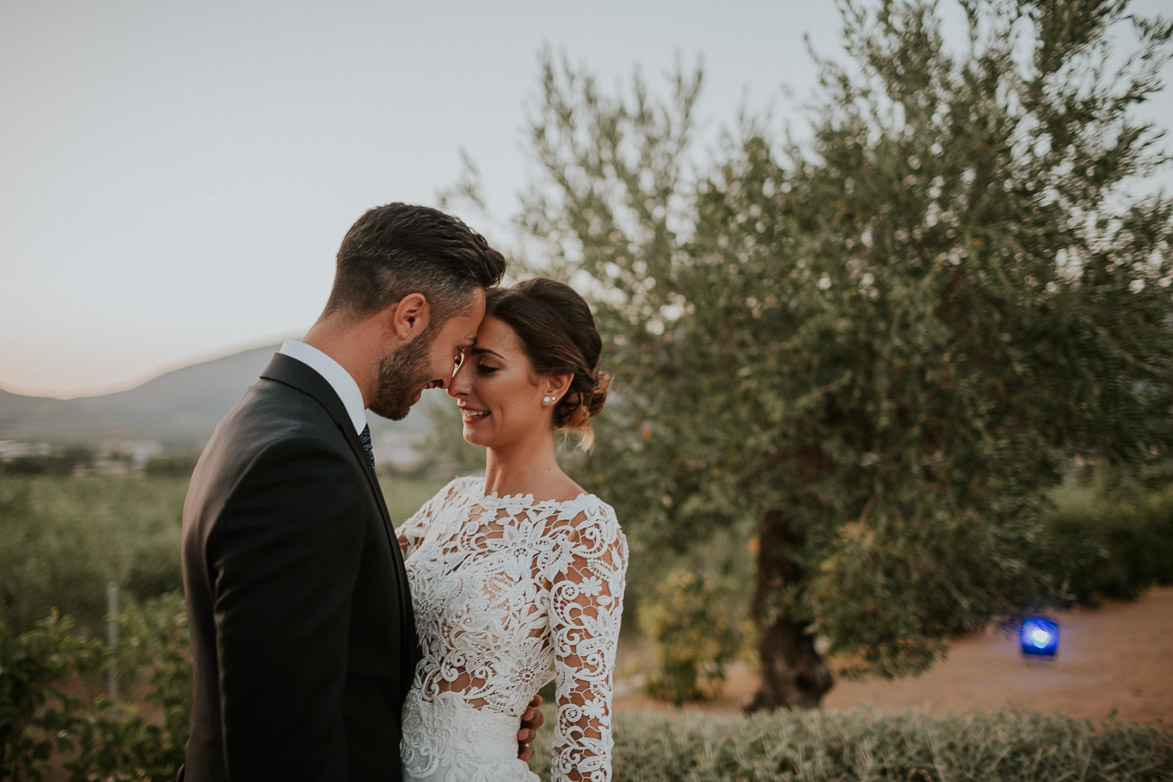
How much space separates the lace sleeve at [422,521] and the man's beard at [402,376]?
2.72 feet

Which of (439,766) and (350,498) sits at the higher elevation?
(350,498)

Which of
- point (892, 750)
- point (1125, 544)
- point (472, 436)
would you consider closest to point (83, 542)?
point (472, 436)

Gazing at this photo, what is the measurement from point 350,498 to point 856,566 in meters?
3.61

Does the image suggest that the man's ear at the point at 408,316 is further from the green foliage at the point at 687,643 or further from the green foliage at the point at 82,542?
the green foliage at the point at 687,643

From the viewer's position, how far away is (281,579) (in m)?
1.21

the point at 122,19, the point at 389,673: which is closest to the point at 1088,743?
the point at 389,673

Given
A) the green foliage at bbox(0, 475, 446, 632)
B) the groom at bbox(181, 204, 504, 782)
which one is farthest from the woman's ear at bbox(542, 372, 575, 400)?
the green foliage at bbox(0, 475, 446, 632)

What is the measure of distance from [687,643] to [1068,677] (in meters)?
4.28

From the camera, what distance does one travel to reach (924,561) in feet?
13.4

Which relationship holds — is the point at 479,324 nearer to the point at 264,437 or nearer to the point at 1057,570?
the point at 264,437

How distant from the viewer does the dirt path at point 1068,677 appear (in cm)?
582

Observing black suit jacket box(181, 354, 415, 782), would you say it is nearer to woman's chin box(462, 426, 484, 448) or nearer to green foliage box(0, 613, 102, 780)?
woman's chin box(462, 426, 484, 448)

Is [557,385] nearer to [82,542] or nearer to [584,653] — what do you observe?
[584,653]

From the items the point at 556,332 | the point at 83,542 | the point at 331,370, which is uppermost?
the point at 556,332
